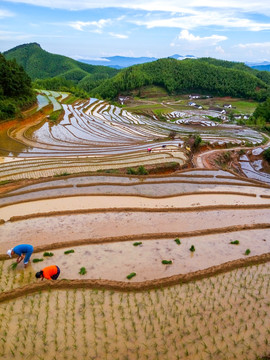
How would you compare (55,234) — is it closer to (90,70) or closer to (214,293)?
(214,293)

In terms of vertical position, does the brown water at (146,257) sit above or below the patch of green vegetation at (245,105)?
below

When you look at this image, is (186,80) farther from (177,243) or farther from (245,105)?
(177,243)

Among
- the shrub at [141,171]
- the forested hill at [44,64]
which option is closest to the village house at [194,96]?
the forested hill at [44,64]

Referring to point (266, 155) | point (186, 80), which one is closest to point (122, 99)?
point (186, 80)

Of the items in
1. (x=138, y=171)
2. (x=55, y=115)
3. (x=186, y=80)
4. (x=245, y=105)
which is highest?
(x=186, y=80)

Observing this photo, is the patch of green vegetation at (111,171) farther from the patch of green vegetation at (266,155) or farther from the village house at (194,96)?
the village house at (194,96)

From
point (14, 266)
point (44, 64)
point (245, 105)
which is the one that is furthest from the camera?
point (44, 64)

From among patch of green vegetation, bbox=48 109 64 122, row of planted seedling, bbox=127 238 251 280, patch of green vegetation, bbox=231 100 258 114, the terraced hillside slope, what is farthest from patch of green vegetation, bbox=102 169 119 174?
patch of green vegetation, bbox=231 100 258 114

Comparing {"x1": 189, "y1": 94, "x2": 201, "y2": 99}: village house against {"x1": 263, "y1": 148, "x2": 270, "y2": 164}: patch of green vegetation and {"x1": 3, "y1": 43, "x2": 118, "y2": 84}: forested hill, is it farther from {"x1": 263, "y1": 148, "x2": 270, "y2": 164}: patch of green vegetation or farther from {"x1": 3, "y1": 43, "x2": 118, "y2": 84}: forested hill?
{"x1": 263, "y1": 148, "x2": 270, "y2": 164}: patch of green vegetation

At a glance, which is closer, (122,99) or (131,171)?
(131,171)
